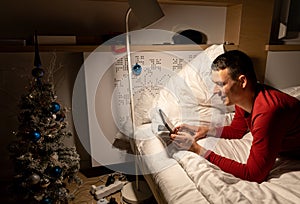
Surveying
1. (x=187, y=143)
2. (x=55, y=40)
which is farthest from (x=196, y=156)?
(x=55, y=40)

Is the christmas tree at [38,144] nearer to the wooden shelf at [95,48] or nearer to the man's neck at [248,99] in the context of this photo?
the wooden shelf at [95,48]

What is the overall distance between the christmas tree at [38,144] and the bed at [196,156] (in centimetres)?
47

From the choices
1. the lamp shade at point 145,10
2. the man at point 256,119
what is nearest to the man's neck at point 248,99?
the man at point 256,119

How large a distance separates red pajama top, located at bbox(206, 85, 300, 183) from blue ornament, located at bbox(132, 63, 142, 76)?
91 centimetres

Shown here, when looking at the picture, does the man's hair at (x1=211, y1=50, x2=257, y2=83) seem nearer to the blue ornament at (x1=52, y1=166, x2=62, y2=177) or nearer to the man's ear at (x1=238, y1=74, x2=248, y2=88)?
the man's ear at (x1=238, y1=74, x2=248, y2=88)

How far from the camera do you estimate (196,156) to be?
1050mm

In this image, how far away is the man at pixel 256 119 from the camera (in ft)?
3.03

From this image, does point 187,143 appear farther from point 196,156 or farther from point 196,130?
point 196,130

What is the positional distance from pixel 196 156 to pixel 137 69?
0.90m

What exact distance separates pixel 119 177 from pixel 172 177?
91 centimetres

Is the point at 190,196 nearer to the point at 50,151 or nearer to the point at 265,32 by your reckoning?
the point at 50,151

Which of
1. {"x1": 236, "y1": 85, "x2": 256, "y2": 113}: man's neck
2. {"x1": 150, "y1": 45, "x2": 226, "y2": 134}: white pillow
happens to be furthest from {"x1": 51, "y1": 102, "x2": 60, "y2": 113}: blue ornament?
{"x1": 236, "y1": 85, "x2": 256, "y2": 113}: man's neck

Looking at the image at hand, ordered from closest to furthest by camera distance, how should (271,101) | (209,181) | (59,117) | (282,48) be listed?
(209,181), (271,101), (59,117), (282,48)

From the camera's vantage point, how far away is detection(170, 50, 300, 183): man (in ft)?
3.03
